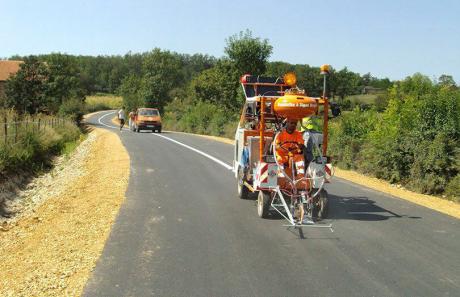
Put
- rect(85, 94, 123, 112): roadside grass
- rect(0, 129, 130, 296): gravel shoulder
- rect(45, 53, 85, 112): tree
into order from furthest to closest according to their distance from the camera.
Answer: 1. rect(85, 94, 123, 112): roadside grass
2. rect(45, 53, 85, 112): tree
3. rect(0, 129, 130, 296): gravel shoulder

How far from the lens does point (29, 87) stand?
1993 inches

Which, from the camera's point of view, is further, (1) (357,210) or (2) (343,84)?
(2) (343,84)

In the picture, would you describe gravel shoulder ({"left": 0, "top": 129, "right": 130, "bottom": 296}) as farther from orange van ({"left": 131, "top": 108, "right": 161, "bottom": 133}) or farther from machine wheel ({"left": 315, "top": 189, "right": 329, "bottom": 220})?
orange van ({"left": 131, "top": 108, "right": 161, "bottom": 133})

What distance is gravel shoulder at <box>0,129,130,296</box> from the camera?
5.82 metres

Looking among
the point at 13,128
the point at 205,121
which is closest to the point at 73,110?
the point at 205,121

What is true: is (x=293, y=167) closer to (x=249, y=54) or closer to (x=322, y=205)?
(x=322, y=205)

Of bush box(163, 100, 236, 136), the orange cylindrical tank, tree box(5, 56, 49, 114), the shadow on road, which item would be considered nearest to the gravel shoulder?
the orange cylindrical tank

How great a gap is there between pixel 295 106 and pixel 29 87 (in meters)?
47.6

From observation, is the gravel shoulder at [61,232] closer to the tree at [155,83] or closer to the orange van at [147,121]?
the orange van at [147,121]

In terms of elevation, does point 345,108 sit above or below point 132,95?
below

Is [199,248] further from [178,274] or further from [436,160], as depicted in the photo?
[436,160]

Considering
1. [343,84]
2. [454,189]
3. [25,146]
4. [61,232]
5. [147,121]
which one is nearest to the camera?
[61,232]

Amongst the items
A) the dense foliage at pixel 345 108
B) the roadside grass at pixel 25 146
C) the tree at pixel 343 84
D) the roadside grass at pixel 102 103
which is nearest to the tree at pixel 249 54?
the dense foliage at pixel 345 108

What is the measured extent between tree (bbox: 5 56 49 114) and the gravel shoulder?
35.2 m
